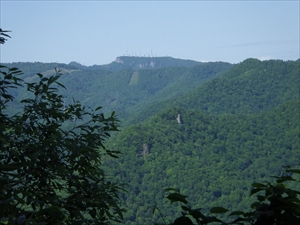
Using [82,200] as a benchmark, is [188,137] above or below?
below

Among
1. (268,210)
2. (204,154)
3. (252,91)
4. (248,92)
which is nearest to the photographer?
(268,210)

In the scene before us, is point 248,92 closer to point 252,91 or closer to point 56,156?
point 252,91

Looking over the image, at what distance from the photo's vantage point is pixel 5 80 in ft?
11.9

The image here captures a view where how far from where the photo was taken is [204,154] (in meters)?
87.9

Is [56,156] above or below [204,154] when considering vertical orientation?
above

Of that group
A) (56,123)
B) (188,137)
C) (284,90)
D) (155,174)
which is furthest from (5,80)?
(284,90)

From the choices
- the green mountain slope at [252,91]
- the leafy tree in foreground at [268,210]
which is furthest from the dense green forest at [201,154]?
the leafy tree in foreground at [268,210]

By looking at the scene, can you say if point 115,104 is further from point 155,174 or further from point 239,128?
point 155,174

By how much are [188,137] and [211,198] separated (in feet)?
85.4

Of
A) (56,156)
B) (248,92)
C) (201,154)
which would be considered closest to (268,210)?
(56,156)

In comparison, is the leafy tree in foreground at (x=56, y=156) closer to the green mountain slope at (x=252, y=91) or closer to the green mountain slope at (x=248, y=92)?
the green mountain slope at (x=248, y=92)

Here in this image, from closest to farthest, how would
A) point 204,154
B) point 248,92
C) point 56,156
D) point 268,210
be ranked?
point 268,210 → point 56,156 → point 204,154 → point 248,92

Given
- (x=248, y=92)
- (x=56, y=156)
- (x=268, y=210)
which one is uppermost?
(x=268, y=210)

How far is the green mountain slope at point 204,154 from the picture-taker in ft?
229
